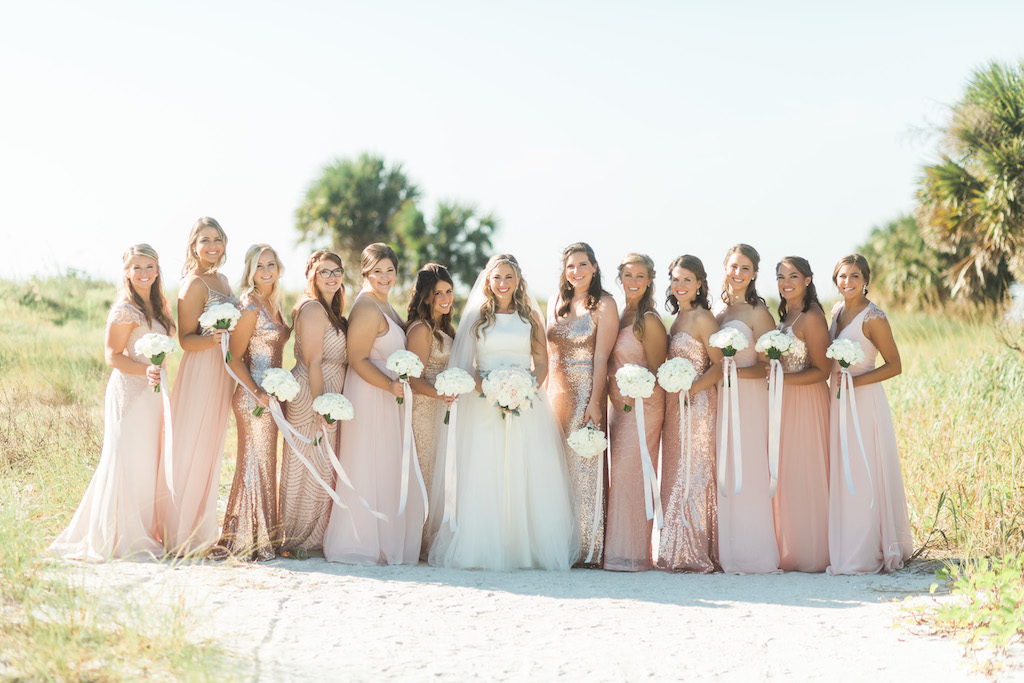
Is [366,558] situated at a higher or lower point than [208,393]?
lower

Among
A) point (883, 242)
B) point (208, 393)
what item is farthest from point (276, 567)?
point (883, 242)

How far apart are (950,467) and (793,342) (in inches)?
107

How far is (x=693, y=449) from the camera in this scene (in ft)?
23.2

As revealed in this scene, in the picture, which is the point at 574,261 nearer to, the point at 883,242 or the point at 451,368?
the point at 451,368

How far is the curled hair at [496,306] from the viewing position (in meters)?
7.08

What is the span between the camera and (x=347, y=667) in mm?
4707

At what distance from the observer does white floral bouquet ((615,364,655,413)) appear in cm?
669

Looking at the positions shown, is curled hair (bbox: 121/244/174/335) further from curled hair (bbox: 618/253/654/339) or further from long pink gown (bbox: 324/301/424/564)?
curled hair (bbox: 618/253/654/339)

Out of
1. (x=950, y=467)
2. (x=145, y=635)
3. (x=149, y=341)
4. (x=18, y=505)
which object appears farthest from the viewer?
(x=950, y=467)

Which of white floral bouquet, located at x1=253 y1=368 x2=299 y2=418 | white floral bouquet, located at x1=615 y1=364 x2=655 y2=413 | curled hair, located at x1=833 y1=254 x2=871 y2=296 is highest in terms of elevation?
curled hair, located at x1=833 y1=254 x2=871 y2=296

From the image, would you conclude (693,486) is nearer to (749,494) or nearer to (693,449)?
(693,449)

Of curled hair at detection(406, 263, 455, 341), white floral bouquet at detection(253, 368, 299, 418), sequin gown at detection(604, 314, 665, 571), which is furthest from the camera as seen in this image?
curled hair at detection(406, 263, 455, 341)

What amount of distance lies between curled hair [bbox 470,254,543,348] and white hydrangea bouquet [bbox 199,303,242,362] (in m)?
1.82

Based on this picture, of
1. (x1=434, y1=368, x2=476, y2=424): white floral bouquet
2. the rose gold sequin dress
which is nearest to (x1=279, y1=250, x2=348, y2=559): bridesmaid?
the rose gold sequin dress
